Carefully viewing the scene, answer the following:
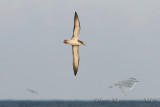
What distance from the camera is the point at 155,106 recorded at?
8200 cm

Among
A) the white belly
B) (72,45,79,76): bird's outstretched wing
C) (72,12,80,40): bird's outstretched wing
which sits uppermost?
(72,12,80,40): bird's outstretched wing

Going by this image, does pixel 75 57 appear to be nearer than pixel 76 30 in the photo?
No

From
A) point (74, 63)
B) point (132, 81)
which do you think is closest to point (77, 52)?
point (74, 63)

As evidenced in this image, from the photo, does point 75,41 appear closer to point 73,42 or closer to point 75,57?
point 73,42

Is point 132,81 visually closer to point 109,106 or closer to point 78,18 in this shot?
point 109,106

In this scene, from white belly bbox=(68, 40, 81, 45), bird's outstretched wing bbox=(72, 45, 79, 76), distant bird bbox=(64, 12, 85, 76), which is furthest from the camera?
bird's outstretched wing bbox=(72, 45, 79, 76)

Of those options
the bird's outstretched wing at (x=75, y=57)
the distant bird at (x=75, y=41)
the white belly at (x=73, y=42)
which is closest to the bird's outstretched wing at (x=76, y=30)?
the distant bird at (x=75, y=41)

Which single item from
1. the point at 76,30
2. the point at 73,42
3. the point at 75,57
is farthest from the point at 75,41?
the point at 75,57

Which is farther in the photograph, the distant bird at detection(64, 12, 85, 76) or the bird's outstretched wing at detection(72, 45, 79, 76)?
the bird's outstretched wing at detection(72, 45, 79, 76)

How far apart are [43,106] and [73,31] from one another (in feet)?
162

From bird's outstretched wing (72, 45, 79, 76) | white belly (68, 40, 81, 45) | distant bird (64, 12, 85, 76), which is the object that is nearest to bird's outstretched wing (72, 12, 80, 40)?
distant bird (64, 12, 85, 76)

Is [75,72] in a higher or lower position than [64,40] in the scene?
lower

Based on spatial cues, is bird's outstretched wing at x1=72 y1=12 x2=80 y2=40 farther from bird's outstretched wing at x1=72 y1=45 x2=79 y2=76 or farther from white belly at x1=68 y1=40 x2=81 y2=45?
bird's outstretched wing at x1=72 y1=45 x2=79 y2=76

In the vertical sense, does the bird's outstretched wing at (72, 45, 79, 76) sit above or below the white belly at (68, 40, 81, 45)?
below
